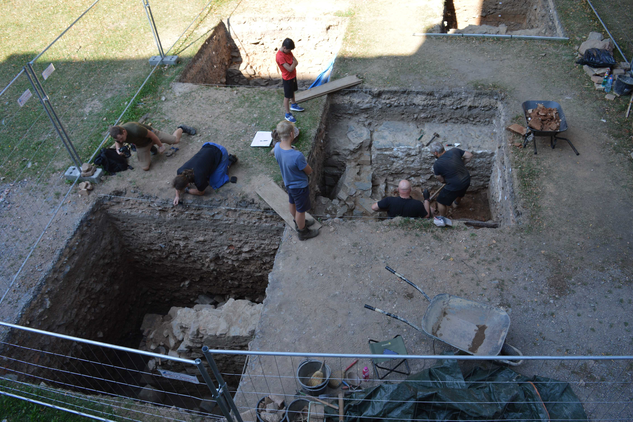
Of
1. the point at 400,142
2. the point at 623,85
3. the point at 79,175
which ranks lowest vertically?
the point at 400,142

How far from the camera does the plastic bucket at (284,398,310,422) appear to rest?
4.12 m

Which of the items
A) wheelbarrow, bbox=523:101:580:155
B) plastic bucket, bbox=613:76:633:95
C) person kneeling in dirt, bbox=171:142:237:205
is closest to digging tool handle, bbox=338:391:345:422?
person kneeling in dirt, bbox=171:142:237:205

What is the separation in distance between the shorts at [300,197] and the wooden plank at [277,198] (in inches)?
21.1

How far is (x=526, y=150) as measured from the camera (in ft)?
22.6

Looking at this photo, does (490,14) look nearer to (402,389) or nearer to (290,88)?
(290,88)

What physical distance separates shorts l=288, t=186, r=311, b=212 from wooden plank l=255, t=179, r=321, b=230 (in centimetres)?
53

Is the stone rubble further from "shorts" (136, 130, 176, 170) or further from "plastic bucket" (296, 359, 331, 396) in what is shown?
"shorts" (136, 130, 176, 170)

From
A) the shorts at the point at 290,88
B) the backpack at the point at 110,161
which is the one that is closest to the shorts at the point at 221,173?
the backpack at the point at 110,161


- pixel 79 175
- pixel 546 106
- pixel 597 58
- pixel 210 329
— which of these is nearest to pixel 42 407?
→ pixel 210 329

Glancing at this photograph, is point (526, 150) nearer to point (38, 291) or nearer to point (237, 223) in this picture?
point (237, 223)

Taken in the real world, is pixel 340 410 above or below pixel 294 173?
below

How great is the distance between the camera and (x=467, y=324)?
4668 millimetres

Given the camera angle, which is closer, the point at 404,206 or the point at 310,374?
the point at 310,374

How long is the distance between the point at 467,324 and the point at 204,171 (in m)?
4.27
